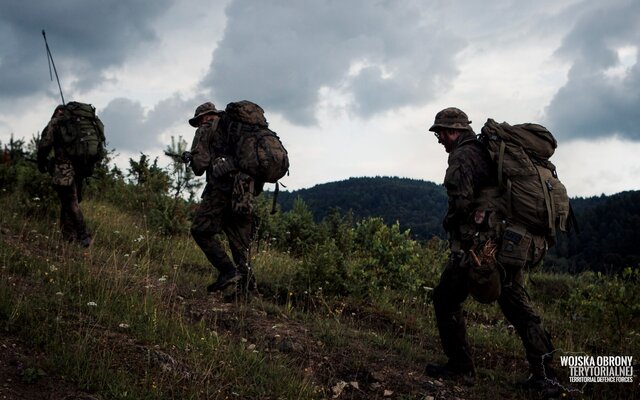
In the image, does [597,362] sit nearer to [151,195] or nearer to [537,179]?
[537,179]

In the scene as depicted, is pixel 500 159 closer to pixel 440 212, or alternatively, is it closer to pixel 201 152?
pixel 201 152

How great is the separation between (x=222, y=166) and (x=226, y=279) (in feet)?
4.67

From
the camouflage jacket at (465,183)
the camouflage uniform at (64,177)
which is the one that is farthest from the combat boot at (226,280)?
the camouflage uniform at (64,177)

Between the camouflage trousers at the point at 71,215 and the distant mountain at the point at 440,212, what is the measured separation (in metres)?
5.55

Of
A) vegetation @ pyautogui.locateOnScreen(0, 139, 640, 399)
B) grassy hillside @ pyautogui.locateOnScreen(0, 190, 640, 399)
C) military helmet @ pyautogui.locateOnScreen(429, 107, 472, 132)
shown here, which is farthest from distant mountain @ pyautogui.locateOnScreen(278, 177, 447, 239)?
military helmet @ pyautogui.locateOnScreen(429, 107, 472, 132)

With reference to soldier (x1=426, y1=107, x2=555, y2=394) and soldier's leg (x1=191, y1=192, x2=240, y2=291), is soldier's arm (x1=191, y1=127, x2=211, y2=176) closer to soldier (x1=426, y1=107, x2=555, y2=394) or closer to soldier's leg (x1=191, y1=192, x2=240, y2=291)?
soldier's leg (x1=191, y1=192, x2=240, y2=291)

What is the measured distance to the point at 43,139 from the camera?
8.36 m

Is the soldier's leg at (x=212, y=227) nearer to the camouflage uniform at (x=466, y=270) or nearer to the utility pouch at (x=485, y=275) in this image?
the camouflage uniform at (x=466, y=270)

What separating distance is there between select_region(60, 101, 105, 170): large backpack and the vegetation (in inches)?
55.7

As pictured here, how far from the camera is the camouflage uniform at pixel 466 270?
15.0 feet

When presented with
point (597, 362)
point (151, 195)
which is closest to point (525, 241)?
point (597, 362)

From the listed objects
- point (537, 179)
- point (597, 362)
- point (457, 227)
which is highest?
point (537, 179)

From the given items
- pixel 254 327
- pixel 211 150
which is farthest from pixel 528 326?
pixel 211 150

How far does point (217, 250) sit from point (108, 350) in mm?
2701
